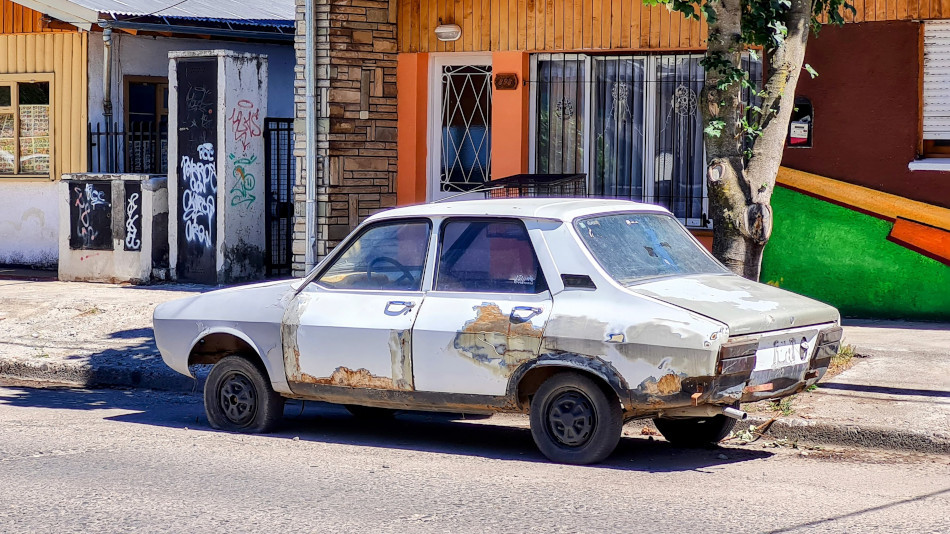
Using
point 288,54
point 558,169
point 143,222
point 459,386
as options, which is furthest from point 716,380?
point 288,54

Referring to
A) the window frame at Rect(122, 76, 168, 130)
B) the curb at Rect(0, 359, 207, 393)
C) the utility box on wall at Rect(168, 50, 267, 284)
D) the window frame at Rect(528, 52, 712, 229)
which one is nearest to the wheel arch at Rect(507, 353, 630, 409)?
the curb at Rect(0, 359, 207, 393)

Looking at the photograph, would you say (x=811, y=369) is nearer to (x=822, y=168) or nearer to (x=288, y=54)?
(x=822, y=168)

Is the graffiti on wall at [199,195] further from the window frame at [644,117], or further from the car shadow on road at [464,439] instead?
the car shadow on road at [464,439]

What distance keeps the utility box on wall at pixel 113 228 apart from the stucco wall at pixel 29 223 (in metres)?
1.51

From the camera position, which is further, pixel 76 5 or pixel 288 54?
pixel 288 54

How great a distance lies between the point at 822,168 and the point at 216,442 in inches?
274

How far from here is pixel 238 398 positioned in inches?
313

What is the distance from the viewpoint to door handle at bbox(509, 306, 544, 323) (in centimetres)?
686

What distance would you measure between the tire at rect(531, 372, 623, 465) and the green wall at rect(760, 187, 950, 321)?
600cm

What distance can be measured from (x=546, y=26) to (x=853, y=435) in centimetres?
708

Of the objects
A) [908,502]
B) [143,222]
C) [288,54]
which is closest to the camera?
[908,502]

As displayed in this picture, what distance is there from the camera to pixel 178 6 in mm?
17234

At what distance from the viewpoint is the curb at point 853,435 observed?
289 inches

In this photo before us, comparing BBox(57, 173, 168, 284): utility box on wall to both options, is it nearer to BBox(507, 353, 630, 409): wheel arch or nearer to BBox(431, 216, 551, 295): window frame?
BBox(431, 216, 551, 295): window frame
